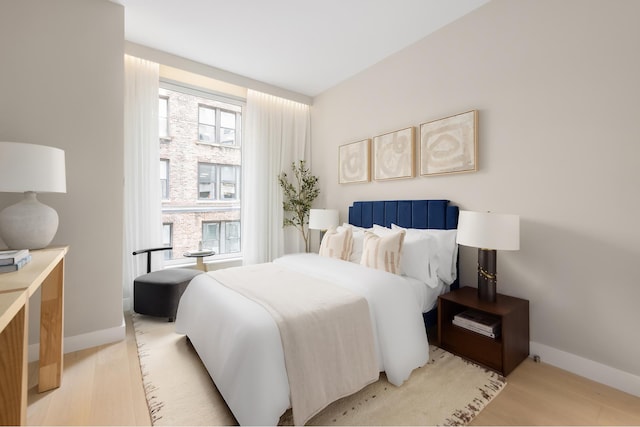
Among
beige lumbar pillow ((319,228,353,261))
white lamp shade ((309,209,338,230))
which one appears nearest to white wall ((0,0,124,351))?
beige lumbar pillow ((319,228,353,261))

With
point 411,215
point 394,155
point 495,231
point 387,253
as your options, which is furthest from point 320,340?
point 394,155

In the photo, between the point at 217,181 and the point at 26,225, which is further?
the point at 217,181

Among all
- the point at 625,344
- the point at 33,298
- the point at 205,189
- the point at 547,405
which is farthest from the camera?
the point at 205,189

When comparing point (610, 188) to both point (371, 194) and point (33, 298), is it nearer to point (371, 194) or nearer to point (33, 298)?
point (371, 194)

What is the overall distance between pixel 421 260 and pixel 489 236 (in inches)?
22.9

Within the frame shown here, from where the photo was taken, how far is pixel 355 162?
12.3 feet

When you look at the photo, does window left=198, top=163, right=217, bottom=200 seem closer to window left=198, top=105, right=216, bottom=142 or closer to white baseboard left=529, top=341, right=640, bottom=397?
window left=198, top=105, right=216, bottom=142

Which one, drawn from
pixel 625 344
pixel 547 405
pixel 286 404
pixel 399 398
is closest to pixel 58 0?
pixel 286 404

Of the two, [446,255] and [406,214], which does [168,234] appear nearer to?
[406,214]

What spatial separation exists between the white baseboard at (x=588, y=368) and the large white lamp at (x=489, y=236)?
1.88 feet

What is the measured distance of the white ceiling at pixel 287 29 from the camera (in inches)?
99.0

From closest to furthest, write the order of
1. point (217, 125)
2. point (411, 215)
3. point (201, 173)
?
1. point (411, 215)
2. point (201, 173)
3. point (217, 125)

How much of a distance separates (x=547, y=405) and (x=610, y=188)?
4.94 feet

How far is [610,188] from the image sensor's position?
6.10ft
